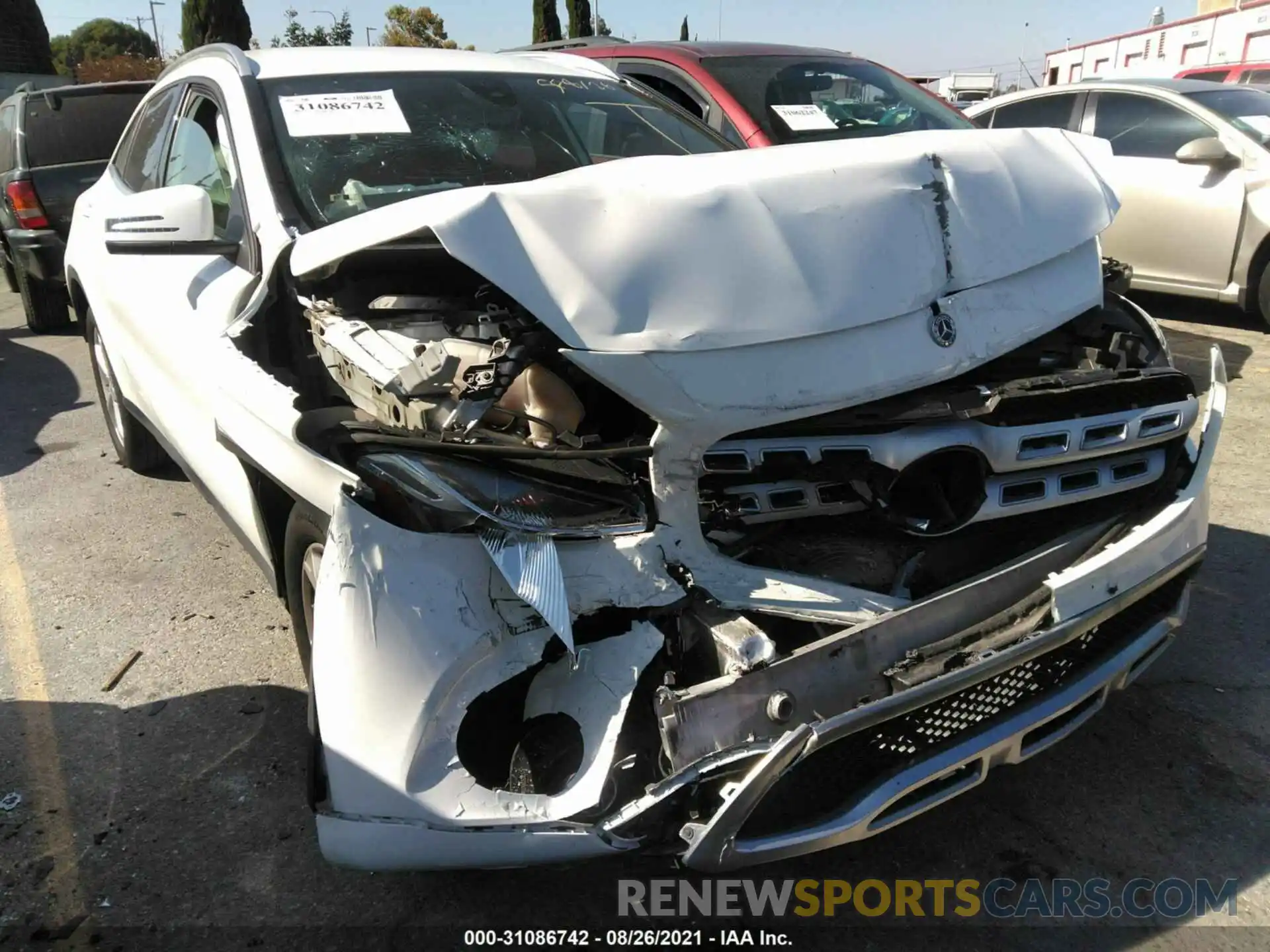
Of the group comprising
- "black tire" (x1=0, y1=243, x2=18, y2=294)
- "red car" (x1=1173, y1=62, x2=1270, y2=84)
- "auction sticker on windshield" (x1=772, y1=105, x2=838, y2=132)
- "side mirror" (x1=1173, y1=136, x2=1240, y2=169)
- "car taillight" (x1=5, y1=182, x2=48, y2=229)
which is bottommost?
"black tire" (x1=0, y1=243, x2=18, y2=294)

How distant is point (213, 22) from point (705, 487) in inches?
805

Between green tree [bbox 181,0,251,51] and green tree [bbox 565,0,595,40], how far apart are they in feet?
33.4

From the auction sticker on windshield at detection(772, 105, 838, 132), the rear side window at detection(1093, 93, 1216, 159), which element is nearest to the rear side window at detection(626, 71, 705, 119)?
the auction sticker on windshield at detection(772, 105, 838, 132)

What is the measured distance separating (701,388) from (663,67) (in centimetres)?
466

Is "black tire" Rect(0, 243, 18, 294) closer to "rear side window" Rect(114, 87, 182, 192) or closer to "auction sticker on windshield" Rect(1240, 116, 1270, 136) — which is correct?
"rear side window" Rect(114, 87, 182, 192)

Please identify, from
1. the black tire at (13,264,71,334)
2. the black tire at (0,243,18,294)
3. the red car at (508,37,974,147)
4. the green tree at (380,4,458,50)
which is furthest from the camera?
the green tree at (380,4,458,50)

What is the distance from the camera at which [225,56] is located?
3602 millimetres

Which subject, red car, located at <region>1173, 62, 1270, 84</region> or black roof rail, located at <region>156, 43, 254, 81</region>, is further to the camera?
red car, located at <region>1173, 62, 1270, 84</region>

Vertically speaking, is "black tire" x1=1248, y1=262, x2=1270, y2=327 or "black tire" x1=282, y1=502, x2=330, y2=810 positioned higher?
"black tire" x1=282, y1=502, x2=330, y2=810

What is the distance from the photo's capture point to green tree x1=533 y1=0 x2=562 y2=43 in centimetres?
2595

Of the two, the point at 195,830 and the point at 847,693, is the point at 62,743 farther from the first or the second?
the point at 847,693

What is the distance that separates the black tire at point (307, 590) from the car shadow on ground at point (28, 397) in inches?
132

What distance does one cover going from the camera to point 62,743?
2855 mm

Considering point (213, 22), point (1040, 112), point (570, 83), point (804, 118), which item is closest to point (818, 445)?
point (570, 83)
